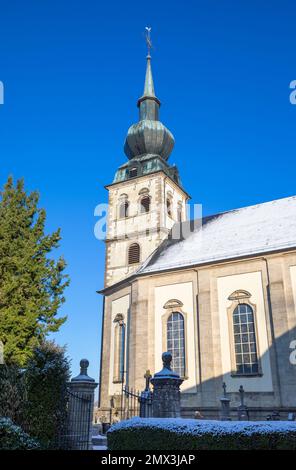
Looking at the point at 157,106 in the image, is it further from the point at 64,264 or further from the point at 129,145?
the point at 64,264

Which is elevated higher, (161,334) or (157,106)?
(157,106)

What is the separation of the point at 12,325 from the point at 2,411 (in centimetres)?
491

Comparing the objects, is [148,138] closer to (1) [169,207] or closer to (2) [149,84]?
(1) [169,207]

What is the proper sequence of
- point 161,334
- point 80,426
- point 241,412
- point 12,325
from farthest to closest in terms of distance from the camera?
point 161,334, point 241,412, point 12,325, point 80,426

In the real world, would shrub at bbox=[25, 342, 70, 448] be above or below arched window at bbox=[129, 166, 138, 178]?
below

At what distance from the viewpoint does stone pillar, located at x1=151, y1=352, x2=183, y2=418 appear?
443 inches

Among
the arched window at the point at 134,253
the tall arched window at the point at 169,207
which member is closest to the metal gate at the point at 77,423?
the arched window at the point at 134,253

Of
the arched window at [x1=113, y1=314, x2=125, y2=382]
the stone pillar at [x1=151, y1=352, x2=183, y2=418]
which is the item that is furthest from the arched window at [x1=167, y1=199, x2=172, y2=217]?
the stone pillar at [x1=151, y1=352, x2=183, y2=418]

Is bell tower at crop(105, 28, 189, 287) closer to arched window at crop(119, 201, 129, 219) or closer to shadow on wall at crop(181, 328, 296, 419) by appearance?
arched window at crop(119, 201, 129, 219)

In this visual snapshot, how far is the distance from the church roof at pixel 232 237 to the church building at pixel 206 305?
70 millimetres

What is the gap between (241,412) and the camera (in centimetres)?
1820

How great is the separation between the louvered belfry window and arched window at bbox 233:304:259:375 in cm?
1223

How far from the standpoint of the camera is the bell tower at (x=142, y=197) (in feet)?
96.7
